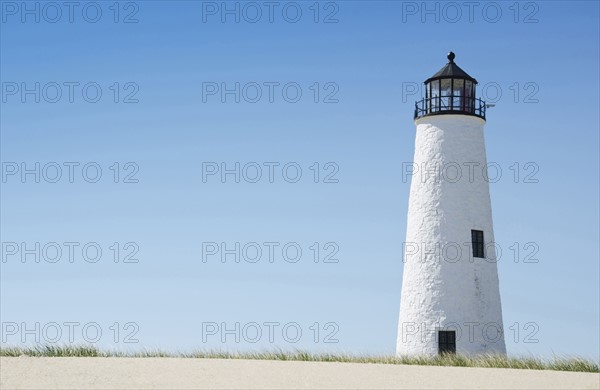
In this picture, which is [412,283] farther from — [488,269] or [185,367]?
[185,367]

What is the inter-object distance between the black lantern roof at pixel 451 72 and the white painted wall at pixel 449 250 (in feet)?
6.48

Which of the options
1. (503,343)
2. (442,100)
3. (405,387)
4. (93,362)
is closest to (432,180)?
(442,100)

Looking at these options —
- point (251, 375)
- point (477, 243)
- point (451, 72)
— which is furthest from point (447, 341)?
point (251, 375)

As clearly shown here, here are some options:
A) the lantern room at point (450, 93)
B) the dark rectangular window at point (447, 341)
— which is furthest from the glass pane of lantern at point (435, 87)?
the dark rectangular window at point (447, 341)

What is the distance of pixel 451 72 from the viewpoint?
109 feet

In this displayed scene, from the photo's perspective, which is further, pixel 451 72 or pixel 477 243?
pixel 451 72

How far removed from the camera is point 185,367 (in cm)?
2269

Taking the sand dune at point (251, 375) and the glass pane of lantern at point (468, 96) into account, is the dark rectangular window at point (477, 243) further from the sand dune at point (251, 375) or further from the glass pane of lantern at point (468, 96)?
the sand dune at point (251, 375)

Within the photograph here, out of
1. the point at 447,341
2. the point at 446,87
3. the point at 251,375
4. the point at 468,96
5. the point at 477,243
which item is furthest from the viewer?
the point at 446,87

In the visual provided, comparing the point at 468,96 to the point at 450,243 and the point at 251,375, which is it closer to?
the point at 450,243

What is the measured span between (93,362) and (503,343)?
15.9 m

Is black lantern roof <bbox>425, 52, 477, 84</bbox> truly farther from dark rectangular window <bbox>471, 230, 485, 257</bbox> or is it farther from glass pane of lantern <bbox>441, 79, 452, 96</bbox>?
Answer: dark rectangular window <bbox>471, 230, 485, 257</bbox>

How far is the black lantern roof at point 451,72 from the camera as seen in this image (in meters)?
33.2

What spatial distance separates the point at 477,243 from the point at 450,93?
244 inches
